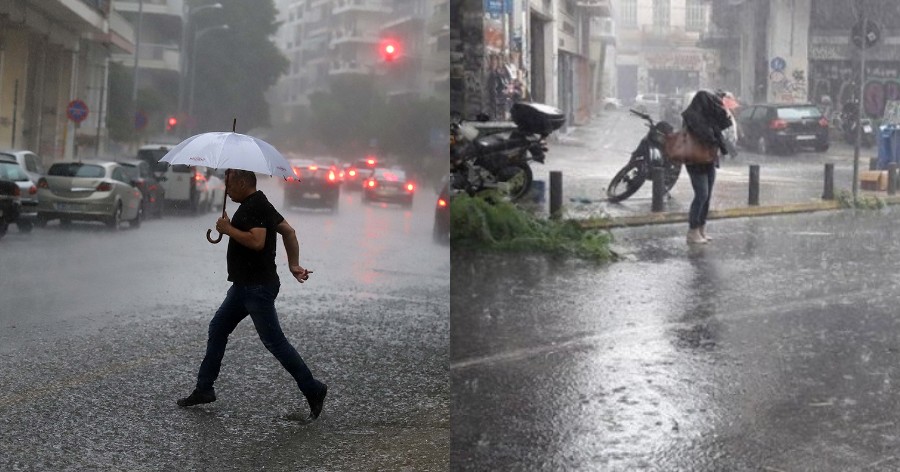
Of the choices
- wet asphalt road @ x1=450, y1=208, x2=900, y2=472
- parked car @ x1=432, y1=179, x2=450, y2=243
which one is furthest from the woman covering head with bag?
parked car @ x1=432, y1=179, x2=450, y2=243

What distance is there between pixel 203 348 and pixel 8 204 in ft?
2.46

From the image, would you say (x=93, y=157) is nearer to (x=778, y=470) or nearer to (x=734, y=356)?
(x=778, y=470)

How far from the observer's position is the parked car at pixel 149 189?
3900 millimetres

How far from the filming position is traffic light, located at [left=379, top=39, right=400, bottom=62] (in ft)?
15.0

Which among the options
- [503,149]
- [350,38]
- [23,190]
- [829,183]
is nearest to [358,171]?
[350,38]

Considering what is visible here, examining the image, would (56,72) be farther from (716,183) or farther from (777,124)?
(777,124)

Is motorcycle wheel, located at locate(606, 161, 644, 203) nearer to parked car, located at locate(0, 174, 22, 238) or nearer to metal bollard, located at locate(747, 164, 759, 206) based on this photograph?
metal bollard, located at locate(747, 164, 759, 206)

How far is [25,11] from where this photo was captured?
369 cm

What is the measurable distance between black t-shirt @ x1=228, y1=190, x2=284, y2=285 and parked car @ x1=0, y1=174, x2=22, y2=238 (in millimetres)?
615

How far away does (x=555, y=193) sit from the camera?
24.0 ft

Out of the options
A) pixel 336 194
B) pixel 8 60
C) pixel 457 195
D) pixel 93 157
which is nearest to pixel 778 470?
pixel 336 194

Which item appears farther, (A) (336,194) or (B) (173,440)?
(A) (336,194)

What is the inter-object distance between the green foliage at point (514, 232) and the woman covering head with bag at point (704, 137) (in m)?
0.52

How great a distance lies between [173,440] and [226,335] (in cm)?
38
